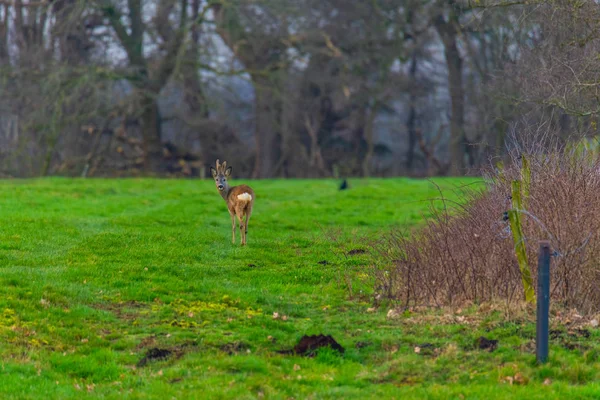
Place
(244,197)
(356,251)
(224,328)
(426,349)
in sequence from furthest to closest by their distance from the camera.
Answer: (244,197) < (356,251) < (224,328) < (426,349)

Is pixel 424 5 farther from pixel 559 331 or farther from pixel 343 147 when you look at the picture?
pixel 559 331

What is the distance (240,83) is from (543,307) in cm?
4686

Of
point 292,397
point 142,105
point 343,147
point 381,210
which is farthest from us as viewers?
point 343,147

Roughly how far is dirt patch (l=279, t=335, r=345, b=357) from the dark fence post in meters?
2.08

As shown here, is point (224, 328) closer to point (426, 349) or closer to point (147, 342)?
point (147, 342)

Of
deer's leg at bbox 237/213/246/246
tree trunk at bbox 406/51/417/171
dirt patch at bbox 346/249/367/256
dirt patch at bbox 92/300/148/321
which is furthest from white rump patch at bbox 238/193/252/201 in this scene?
tree trunk at bbox 406/51/417/171

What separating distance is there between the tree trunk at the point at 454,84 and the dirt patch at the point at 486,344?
3660 cm

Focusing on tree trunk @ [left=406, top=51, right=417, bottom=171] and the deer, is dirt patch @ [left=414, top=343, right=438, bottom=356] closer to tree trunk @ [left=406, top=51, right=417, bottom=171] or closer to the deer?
the deer

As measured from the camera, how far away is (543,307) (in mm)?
9484

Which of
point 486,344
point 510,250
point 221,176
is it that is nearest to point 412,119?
point 221,176

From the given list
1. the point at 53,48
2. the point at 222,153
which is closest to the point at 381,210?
the point at 53,48

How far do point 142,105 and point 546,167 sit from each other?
98.5ft

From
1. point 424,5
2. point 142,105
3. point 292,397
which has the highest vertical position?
point 424,5

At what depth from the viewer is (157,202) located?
25.5 m
